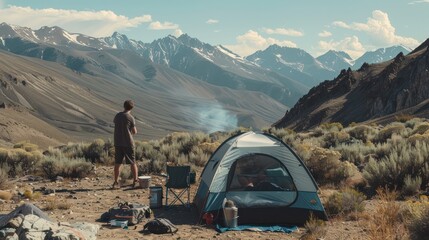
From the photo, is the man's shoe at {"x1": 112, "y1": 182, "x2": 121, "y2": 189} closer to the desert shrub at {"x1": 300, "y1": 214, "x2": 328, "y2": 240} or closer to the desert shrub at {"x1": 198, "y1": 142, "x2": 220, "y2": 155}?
the desert shrub at {"x1": 198, "y1": 142, "x2": 220, "y2": 155}

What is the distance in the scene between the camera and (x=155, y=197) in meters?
11.1

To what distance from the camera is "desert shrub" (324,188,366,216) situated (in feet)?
33.7

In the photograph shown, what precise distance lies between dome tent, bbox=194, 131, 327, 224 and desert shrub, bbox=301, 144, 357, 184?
372 centimetres

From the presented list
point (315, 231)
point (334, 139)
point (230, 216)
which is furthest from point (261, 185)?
point (334, 139)

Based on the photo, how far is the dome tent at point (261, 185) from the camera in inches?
399

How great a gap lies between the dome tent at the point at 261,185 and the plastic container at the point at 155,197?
96 centimetres

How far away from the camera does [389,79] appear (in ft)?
192

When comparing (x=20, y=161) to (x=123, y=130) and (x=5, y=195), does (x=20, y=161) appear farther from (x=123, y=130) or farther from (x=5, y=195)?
(x=123, y=130)

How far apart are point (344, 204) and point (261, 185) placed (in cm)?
197

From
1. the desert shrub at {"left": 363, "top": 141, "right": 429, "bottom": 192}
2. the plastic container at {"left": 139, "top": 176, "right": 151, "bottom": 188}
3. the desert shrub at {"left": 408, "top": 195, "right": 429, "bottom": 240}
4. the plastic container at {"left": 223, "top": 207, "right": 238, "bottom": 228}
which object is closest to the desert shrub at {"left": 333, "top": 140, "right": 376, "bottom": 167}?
the desert shrub at {"left": 363, "top": 141, "right": 429, "bottom": 192}

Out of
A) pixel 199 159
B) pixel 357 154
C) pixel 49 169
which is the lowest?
pixel 49 169

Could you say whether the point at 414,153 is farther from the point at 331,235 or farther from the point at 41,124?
the point at 41,124

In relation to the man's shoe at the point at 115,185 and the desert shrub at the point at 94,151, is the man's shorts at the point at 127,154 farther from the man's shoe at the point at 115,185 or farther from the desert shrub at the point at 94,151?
the desert shrub at the point at 94,151

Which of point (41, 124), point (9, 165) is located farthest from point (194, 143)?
point (41, 124)
